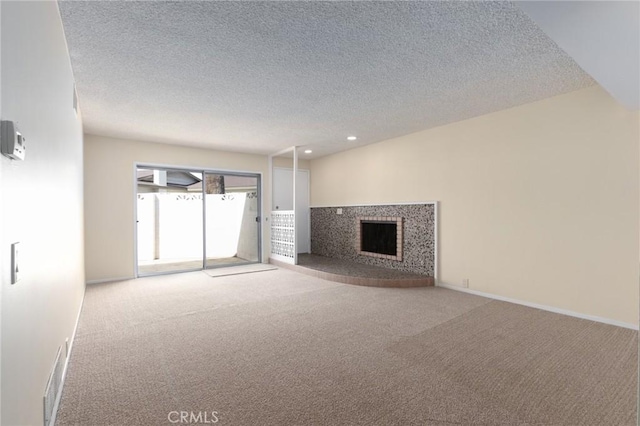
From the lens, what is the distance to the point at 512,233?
12.6 feet

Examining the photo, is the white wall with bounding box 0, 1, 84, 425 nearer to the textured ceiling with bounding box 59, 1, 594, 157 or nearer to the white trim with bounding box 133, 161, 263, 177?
the textured ceiling with bounding box 59, 1, 594, 157

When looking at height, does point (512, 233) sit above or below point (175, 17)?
below

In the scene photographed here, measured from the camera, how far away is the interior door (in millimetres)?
7188

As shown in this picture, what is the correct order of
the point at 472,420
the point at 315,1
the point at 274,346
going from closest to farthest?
the point at 472,420
the point at 315,1
the point at 274,346

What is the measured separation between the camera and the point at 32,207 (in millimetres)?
1292

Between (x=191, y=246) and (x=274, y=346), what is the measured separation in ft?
13.7

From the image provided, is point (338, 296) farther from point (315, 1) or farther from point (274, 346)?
point (315, 1)

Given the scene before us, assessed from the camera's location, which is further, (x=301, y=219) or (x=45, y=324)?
(x=301, y=219)

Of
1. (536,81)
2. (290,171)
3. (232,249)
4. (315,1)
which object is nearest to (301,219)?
(290,171)

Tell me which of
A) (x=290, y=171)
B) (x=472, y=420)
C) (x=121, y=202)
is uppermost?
(x=290, y=171)

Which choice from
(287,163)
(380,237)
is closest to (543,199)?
(380,237)

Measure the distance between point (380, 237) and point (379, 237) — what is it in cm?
3

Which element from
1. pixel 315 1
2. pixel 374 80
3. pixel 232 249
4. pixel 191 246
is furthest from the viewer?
pixel 232 249

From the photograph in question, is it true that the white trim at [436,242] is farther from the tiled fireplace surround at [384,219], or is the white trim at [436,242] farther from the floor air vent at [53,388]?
the floor air vent at [53,388]
